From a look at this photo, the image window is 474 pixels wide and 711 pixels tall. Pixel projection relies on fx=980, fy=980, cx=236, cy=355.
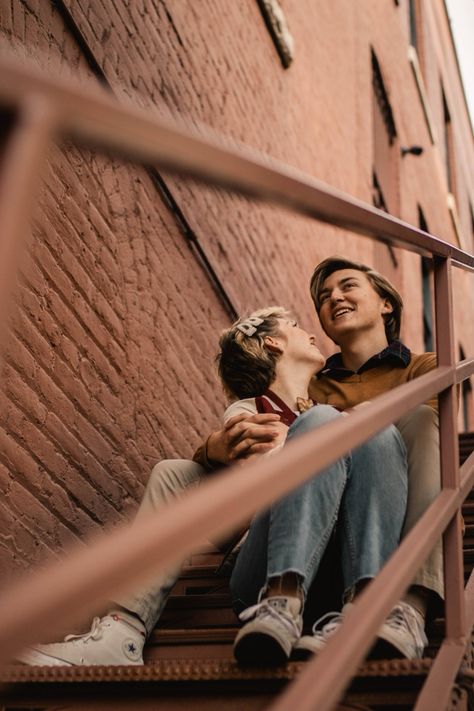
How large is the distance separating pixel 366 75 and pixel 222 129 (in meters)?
5.13

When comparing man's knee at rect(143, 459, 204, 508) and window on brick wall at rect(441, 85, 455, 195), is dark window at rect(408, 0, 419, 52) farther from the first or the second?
man's knee at rect(143, 459, 204, 508)

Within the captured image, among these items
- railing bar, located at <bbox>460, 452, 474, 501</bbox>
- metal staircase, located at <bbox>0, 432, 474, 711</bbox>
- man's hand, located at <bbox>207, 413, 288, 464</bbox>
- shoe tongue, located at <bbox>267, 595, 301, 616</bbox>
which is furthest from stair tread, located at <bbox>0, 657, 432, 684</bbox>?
man's hand, located at <bbox>207, 413, 288, 464</bbox>

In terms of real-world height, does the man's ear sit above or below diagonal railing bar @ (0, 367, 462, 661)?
above

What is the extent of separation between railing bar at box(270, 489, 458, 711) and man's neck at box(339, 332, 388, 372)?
1347 mm

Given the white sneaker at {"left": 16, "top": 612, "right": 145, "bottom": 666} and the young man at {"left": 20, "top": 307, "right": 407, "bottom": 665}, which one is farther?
the white sneaker at {"left": 16, "top": 612, "right": 145, "bottom": 666}

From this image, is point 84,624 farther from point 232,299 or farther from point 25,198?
point 232,299

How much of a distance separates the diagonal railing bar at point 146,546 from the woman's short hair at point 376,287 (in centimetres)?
213

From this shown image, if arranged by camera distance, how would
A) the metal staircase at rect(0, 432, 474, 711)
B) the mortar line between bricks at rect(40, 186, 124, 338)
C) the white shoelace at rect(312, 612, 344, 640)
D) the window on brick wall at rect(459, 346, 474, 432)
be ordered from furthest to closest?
the window on brick wall at rect(459, 346, 474, 432) → the mortar line between bricks at rect(40, 186, 124, 338) → the white shoelace at rect(312, 612, 344, 640) → the metal staircase at rect(0, 432, 474, 711)

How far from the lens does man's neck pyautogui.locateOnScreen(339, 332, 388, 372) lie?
10.6ft

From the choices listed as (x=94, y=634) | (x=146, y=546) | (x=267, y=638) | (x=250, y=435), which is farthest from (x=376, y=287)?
(x=146, y=546)

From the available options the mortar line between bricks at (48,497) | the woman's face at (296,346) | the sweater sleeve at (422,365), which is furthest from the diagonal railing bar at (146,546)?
the woman's face at (296,346)

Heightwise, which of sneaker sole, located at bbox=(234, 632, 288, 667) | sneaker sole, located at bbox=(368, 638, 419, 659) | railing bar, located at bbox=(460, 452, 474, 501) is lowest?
sneaker sole, located at bbox=(234, 632, 288, 667)

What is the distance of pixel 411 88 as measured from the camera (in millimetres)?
13406

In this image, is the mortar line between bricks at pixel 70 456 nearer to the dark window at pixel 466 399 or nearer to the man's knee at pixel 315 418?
the man's knee at pixel 315 418
